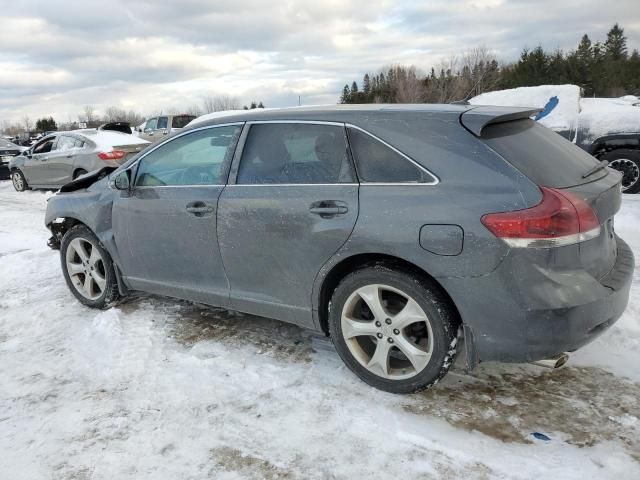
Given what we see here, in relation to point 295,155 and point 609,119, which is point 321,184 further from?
point 609,119

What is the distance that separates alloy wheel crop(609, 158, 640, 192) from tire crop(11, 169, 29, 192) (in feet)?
42.8

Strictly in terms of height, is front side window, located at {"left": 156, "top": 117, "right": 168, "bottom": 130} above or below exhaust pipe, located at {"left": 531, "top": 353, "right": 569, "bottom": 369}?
above

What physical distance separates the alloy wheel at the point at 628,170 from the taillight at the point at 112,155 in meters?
9.31

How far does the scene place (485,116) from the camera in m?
2.94

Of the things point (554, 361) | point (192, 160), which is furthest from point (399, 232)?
point (192, 160)

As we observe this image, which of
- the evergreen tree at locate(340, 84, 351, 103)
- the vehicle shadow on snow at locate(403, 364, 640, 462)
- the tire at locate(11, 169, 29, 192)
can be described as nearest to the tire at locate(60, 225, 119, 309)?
the vehicle shadow on snow at locate(403, 364, 640, 462)

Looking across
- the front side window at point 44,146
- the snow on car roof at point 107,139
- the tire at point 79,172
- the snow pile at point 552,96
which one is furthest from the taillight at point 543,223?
the front side window at point 44,146

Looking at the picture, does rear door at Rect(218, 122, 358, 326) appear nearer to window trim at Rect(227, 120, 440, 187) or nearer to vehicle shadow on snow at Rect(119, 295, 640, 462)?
window trim at Rect(227, 120, 440, 187)

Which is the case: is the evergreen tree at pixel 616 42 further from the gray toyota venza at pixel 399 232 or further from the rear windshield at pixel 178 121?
the gray toyota venza at pixel 399 232

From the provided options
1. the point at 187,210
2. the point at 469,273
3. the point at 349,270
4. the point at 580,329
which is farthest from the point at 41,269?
the point at 580,329

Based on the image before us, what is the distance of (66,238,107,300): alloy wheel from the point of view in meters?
4.55

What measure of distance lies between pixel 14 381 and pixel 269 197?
2.06 metres

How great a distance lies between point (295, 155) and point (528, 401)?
80.1 inches

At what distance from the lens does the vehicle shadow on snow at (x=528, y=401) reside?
272 cm
